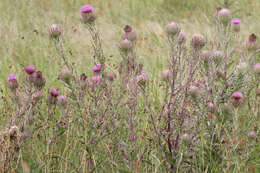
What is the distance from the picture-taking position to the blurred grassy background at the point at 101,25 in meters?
4.01

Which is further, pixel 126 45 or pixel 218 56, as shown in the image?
pixel 126 45

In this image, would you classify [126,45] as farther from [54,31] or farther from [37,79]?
[37,79]

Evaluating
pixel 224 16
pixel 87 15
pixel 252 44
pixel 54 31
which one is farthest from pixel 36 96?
pixel 252 44

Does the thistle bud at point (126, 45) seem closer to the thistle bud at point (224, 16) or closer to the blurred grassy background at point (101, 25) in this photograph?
the thistle bud at point (224, 16)

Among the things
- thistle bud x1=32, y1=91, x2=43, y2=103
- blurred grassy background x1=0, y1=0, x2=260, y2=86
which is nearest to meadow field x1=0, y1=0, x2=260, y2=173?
thistle bud x1=32, y1=91, x2=43, y2=103

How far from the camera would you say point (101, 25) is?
19.1ft

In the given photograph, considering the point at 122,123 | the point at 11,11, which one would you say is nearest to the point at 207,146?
the point at 122,123

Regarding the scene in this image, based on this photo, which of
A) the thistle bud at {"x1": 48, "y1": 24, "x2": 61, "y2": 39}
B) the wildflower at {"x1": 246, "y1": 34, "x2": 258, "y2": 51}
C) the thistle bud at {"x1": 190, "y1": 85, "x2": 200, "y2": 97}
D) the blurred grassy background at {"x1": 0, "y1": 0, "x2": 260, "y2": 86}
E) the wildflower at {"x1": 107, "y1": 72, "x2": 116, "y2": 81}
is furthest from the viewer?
the blurred grassy background at {"x1": 0, "y1": 0, "x2": 260, "y2": 86}

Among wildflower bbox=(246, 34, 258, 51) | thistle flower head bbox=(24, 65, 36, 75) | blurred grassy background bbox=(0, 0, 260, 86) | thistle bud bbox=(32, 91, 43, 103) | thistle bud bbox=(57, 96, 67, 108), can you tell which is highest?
wildflower bbox=(246, 34, 258, 51)

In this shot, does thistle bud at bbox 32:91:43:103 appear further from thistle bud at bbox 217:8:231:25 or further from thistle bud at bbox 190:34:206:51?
thistle bud at bbox 217:8:231:25

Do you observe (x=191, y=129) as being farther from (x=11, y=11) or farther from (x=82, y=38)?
(x=11, y=11)

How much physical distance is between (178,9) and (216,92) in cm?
529

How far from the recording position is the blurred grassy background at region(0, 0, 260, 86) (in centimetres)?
401

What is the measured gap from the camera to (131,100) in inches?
71.8
